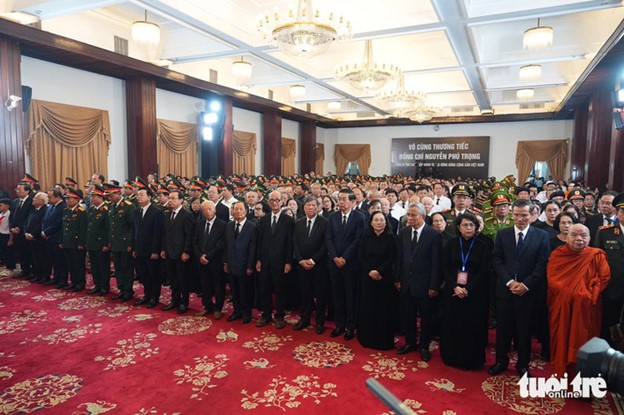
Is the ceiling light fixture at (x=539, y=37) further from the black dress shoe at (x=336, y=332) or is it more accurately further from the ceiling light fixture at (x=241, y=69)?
the black dress shoe at (x=336, y=332)

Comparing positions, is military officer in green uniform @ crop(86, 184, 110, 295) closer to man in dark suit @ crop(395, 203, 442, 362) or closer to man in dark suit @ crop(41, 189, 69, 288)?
man in dark suit @ crop(41, 189, 69, 288)

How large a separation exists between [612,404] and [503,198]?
1.91 meters

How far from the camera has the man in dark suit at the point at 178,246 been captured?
4.73 meters

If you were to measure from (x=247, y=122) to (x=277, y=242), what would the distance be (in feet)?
34.5

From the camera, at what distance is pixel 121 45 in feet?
27.1

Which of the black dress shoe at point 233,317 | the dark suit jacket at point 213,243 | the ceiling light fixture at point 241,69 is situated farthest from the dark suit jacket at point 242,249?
the ceiling light fixture at point 241,69

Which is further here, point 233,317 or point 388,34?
point 388,34

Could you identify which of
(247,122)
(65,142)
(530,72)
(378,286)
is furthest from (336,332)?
(247,122)

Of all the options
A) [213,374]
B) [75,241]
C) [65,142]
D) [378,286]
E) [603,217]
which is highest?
[65,142]

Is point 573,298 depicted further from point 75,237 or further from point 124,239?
point 75,237

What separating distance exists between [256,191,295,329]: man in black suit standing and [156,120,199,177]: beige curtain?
6.89m

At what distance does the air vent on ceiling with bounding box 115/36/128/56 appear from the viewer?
820cm

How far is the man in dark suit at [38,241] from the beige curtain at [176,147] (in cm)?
448

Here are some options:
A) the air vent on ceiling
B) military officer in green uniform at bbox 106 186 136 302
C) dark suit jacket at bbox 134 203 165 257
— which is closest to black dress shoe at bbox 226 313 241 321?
dark suit jacket at bbox 134 203 165 257
